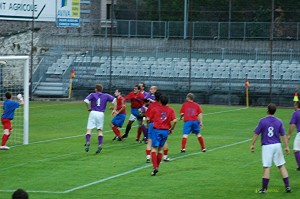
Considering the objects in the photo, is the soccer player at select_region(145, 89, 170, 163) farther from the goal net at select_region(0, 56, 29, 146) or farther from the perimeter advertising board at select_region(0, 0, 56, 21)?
the perimeter advertising board at select_region(0, 0, 56, 21)

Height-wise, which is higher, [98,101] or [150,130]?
[98,101]

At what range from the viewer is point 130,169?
21.3 m

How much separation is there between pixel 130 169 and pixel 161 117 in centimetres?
191

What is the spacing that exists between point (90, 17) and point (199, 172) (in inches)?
1439

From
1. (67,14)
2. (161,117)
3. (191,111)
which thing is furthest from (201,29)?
(161,117)

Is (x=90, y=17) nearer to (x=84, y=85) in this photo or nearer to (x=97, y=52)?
(x=97, y=52)

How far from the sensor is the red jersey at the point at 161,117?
20234 mm

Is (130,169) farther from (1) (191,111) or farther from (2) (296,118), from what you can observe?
(2) (296,118)

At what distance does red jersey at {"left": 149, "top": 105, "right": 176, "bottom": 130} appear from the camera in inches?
797

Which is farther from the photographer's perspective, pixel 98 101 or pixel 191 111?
pixel 191 111

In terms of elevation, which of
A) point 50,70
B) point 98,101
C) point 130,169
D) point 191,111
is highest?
point 50,70

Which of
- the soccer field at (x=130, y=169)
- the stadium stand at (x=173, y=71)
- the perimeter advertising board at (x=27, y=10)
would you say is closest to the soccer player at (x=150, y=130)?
the soccer field at (x=130, y=169)

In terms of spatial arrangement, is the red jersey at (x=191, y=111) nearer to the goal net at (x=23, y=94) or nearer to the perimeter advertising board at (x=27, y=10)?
the goal net at (x=23, y=94)

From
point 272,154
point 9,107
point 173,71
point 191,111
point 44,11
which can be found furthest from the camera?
point 44,11
